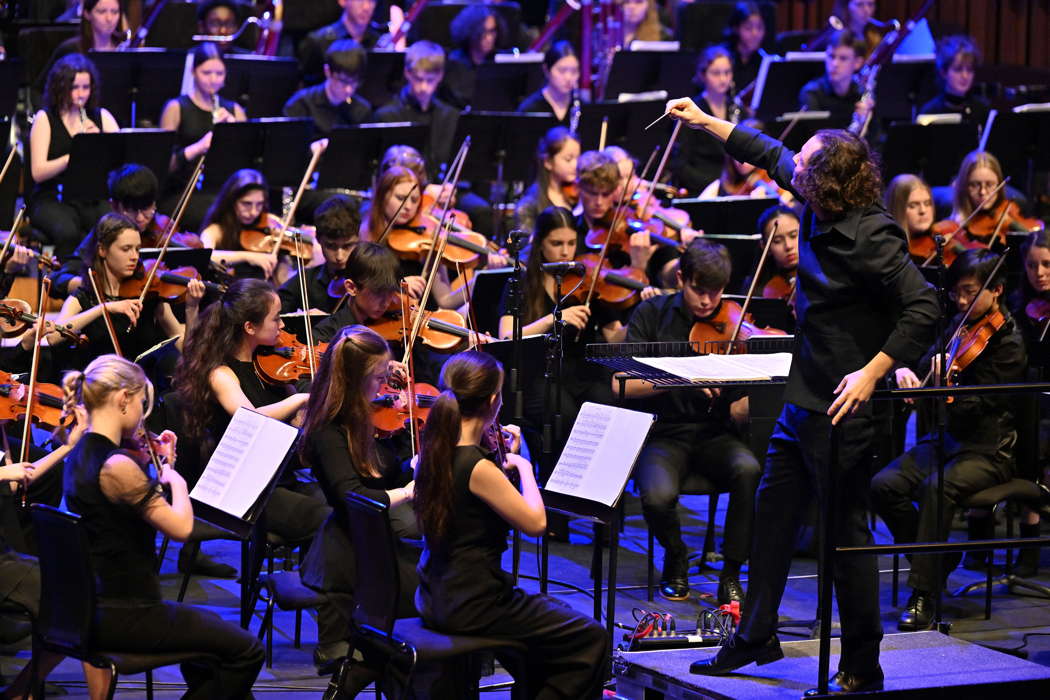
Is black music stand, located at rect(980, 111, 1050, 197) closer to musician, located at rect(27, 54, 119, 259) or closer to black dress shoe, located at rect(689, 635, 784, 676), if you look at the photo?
musician, located at rect(27, 54, 119, 259)

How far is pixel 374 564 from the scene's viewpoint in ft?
11.0

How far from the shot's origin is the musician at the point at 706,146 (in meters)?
7.86

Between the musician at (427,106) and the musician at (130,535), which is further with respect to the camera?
the musician at (427,106)

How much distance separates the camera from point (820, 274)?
127 inches

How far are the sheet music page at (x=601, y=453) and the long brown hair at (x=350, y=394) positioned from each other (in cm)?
53

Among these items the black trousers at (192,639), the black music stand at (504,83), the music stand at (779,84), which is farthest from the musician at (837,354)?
the music stand at (779,84)

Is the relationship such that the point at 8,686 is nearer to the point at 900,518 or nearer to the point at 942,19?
the point at 900,518

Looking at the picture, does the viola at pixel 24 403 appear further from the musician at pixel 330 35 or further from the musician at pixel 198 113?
the musician at pixel 330 35

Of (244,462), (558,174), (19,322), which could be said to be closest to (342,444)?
(244,462)

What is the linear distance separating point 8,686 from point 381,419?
1359mm

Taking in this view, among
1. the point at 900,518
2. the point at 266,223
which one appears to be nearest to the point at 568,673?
the point at 900,518

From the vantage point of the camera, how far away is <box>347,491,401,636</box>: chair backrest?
329 centimetres

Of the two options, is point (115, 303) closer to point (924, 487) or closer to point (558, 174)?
point (558, 174)

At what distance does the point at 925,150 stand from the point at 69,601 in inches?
219
